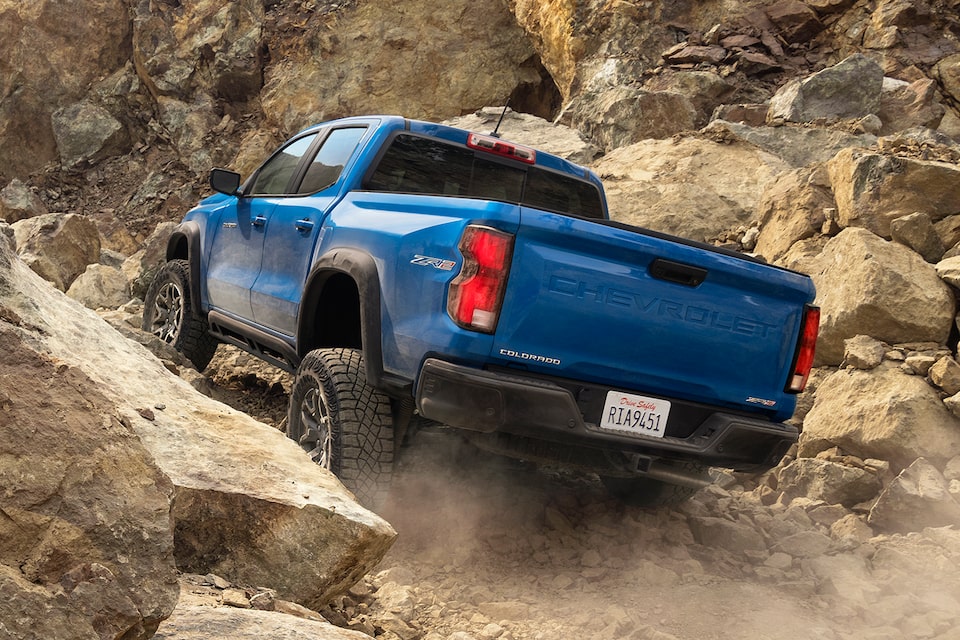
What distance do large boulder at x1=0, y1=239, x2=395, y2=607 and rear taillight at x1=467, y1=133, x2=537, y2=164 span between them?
2373 millimetres

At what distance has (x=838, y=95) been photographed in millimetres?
11133

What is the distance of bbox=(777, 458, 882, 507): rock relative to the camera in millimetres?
5070

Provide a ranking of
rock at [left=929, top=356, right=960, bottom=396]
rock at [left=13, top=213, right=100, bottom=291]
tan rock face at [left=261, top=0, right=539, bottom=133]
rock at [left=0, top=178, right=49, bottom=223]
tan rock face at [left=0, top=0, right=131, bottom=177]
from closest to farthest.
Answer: rock at [left=929, top=356, right=960, bottom=396]
rock at [left=13, top=213, right=100, bottom=291]
tan rock face at [left=261, top=0, right=539, bottom=133]
rock at [left=0, top=178, right=49, bottom=223]
tan rock face at [left=0, top=0, right=131, bottom=177]

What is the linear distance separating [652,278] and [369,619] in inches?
68.5

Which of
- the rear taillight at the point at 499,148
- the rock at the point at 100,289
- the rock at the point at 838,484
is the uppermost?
the rear taillight at the point at 499,148

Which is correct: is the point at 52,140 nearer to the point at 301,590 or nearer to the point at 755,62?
the point at 755,62

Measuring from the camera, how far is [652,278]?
3.58m

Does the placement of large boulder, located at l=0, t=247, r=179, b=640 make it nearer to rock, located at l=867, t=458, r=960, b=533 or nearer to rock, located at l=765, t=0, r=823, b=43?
rock, located at l=867, t=458, r=960, b=533

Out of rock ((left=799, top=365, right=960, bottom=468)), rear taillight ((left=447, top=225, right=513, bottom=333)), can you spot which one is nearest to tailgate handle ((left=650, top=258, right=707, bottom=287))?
rear taillight ((left=447, top=225, right=513, bottom=333))

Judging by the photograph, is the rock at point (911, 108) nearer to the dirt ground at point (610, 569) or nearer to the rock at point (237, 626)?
the dirt ground at point (610, 569)

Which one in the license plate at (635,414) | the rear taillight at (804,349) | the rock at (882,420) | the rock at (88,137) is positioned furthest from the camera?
the rock at (88,137)

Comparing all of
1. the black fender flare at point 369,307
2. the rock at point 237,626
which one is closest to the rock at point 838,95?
the black fender flare at point 369,307

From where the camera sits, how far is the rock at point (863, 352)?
584 centimetres

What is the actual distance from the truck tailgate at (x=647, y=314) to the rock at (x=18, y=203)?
20315mm
